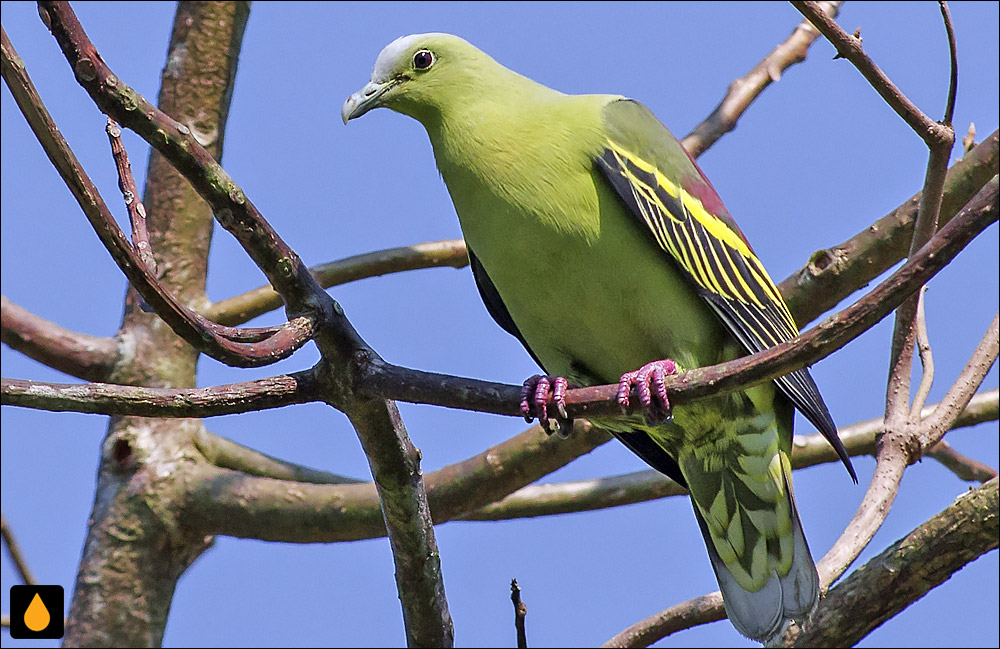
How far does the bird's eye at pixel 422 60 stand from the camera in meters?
3.83

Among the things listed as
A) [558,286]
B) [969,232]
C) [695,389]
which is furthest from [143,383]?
[969,232]

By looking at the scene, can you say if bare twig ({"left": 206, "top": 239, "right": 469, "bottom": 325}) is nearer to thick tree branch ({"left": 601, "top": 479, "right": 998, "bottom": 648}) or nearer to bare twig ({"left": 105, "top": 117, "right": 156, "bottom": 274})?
bare twig ({"left": 105, "top": 117, "right": 156, "bottom": 274})

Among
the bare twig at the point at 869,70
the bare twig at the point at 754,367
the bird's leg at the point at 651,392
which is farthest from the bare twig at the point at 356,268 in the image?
the bare twig at the point at 869,70

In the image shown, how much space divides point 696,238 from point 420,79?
1.20 meters

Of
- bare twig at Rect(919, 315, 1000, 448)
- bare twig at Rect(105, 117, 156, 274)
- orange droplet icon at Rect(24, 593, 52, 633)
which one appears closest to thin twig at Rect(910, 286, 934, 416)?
bare twig at Rect(919, 315, 1000, 448)

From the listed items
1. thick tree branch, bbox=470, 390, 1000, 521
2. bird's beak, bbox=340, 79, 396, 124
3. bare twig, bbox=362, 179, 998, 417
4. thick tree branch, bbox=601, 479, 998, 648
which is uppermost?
bird's beak, bbox=340, 79, 396, 124

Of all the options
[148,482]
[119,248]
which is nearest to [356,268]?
[148,482]

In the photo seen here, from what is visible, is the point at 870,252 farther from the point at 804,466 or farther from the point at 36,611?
the point at 36,611

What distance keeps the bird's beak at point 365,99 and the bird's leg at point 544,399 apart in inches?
48.9

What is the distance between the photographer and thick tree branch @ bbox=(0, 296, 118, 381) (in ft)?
16.4

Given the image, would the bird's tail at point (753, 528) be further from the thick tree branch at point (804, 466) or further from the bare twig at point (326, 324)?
the bare twig at point (326, 324)

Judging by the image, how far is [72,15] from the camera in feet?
7.36

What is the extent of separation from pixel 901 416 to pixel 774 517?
0.65 m

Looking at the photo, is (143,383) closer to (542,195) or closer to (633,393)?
(542,195)
